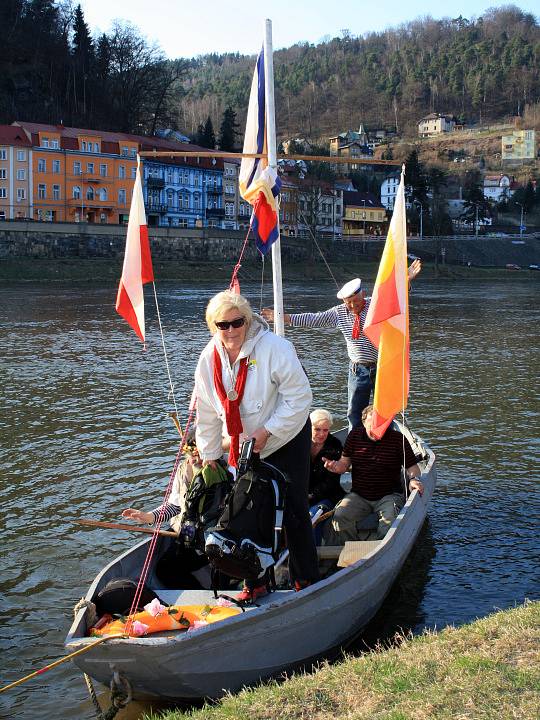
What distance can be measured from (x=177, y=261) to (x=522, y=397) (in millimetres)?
61791

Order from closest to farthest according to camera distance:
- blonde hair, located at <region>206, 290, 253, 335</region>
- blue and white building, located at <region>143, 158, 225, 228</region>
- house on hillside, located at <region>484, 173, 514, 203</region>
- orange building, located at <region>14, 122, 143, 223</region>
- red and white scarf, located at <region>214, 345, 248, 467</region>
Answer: blonde hair, located at <region>206, 290, 253, 335</region>
red and white scarf, located at <region>214, 345, 248, 467</region>
orange building, located at <region>14, 122, 143, 223</region>
blue and white building, located at <region>143, 158, 225, 228</region>
house on hillside, located at <region>484, 173, 514, 203</region>

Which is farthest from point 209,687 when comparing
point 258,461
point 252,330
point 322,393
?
point 322,393

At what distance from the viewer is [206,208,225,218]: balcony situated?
360ft

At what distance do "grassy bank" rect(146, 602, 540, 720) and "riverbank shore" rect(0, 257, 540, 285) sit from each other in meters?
60.3

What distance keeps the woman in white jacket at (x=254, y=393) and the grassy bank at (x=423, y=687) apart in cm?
123

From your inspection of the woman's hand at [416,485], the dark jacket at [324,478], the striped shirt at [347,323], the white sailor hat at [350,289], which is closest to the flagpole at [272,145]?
the striped shirt at [347,323]

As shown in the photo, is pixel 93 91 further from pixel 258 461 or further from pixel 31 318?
pixel 258 461

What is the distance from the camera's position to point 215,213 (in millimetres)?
110312

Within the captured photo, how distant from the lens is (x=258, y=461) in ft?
20.8

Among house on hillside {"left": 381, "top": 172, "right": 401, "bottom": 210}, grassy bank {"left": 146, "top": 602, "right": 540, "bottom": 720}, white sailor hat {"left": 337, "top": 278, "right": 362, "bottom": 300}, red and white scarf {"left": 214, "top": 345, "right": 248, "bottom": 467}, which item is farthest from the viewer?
house on hillside {"left": 381, "top": 172, "right": 401, "bottom": 210}

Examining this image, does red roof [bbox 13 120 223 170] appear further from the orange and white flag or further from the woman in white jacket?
the woman in white jacket

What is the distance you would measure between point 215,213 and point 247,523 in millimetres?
106335

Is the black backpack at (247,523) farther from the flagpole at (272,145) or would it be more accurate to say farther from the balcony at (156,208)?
the balcony at (156,208)

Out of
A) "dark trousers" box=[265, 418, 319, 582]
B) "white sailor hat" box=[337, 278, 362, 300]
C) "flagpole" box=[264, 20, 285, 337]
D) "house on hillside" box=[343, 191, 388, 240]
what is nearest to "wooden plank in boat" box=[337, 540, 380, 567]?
"dark trousers" box=[265, 418, 319, 582]
